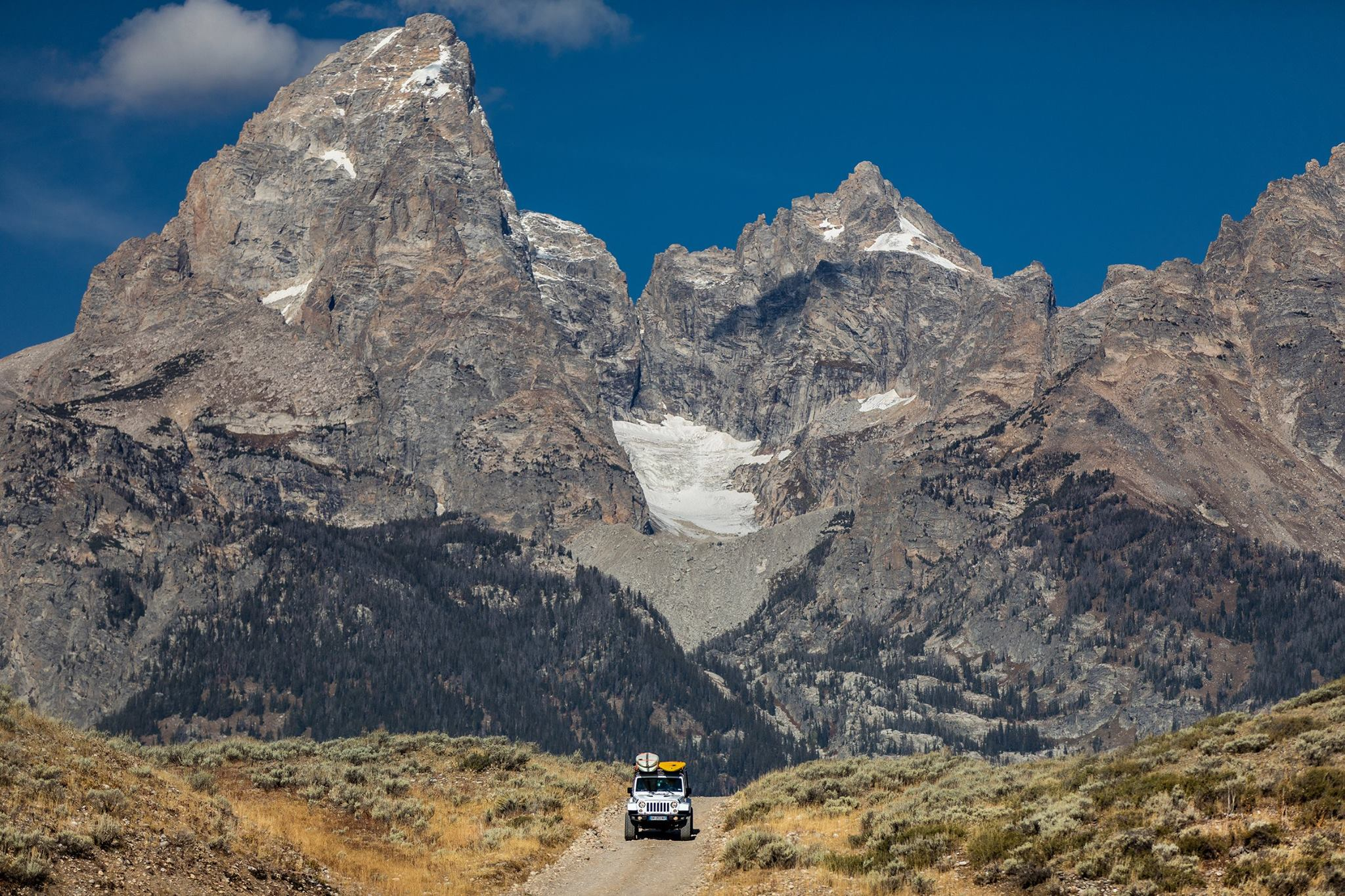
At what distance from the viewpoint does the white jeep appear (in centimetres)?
5362

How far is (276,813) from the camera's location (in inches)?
1966

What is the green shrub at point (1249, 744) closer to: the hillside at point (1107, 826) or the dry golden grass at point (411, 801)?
the hillside at point (1107, 826)

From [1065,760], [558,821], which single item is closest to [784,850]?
[558,821]

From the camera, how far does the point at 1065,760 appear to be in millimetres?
61469

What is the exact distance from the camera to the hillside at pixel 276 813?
37.4 m

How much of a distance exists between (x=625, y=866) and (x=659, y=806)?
448 cm

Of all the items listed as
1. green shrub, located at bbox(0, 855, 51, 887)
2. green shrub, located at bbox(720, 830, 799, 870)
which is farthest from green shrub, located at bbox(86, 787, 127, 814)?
green shrub, located at bbox(720, 830, 799, 870)

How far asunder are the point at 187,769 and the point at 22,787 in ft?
55.7

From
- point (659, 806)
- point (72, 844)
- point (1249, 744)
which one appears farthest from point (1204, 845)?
point (72, 844)

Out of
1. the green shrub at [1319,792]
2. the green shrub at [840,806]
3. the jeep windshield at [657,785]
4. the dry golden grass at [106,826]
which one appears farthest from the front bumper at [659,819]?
the green shrub at [1319,792]

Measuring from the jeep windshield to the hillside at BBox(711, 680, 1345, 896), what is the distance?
2672 millimetres

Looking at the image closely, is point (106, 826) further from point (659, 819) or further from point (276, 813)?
point (659, 819)

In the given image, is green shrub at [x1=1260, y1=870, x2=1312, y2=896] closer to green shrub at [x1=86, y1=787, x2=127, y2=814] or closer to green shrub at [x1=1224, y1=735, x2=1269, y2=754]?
green shrub at [x1=1224, y1=735, x2=1269, y2=754]

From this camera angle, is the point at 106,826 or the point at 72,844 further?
the point at 106,826
